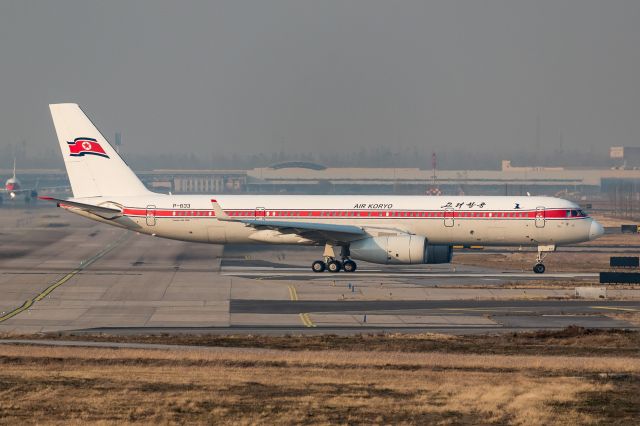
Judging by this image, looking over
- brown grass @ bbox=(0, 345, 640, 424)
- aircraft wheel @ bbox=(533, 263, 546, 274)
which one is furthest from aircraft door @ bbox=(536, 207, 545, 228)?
brown grass @ bbox=(0, 345, 640, 424)

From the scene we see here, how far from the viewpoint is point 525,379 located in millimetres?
26766

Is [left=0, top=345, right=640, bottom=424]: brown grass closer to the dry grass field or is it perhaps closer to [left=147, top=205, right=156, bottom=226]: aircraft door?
the dry grass field

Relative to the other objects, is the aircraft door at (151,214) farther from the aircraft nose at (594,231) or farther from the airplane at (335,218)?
the aircraft nose at (594,231)

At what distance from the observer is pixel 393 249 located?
57281 mm

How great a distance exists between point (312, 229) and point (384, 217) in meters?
4.83

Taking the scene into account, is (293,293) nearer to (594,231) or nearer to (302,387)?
(594,231)

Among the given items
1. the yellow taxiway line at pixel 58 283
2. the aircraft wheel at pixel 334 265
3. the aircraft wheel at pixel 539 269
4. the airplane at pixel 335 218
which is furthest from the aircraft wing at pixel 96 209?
the aircraft wheel at pixel 539 269

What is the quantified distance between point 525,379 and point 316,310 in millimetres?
18077

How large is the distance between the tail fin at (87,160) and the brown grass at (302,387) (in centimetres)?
3130

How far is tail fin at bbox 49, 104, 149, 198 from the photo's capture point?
61906mm

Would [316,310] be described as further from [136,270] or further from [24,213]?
[24,213]

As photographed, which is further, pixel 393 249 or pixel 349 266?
pixel 349 266

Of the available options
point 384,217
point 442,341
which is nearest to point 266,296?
point 384,217

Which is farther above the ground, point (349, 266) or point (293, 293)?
point (349, 266)
